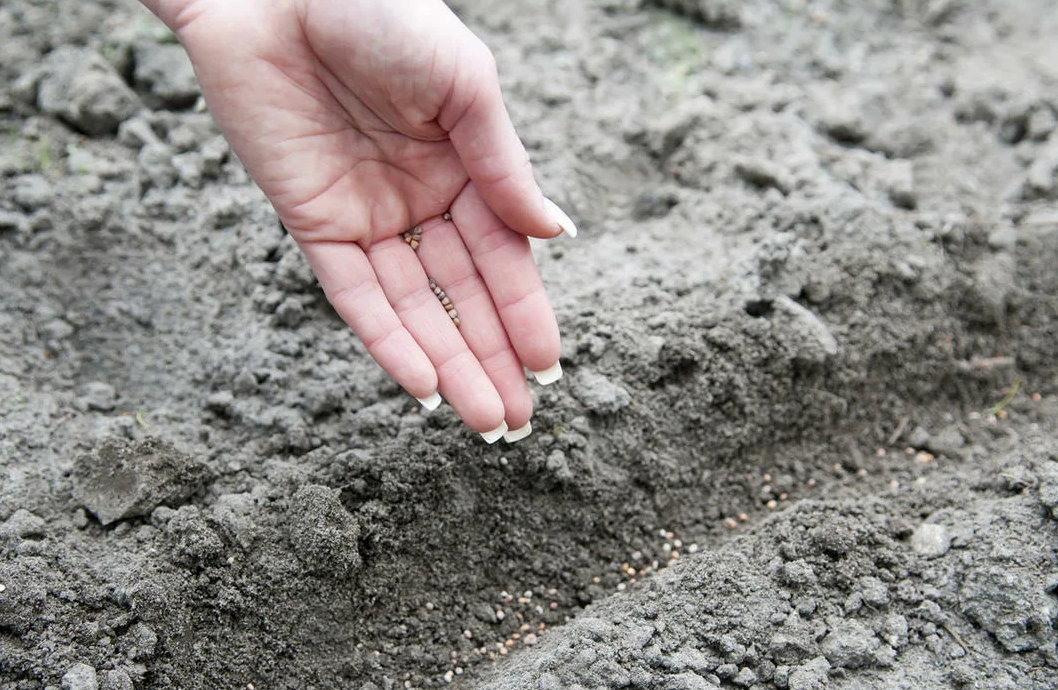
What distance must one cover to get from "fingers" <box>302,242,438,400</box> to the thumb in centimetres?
39

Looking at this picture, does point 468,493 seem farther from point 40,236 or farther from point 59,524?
point 40,236

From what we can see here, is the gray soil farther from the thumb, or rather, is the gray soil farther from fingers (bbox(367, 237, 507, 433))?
the thumb

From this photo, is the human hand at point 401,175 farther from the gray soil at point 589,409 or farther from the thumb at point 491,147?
the gray soil at point 589,409

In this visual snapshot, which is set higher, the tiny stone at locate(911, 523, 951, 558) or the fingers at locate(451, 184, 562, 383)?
the fingers at locate(451, 184, 562, 383)

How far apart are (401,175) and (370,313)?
442 mm

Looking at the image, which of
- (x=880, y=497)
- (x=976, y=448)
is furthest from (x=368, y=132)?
(x=976, y=448)

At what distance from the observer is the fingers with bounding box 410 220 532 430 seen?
92.8 inches

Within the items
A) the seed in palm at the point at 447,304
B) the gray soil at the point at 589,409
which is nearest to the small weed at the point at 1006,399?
the gray soil at the point at 589,409

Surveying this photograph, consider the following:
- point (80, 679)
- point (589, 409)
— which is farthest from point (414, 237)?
point (80, 679)

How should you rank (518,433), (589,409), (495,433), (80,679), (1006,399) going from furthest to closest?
(1006,399) < (589,409) < (518,433) < (495,433) < (80,679)

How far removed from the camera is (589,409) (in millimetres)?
2658

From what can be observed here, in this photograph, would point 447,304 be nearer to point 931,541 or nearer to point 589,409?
point 589,409

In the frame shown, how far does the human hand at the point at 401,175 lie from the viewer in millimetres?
2178

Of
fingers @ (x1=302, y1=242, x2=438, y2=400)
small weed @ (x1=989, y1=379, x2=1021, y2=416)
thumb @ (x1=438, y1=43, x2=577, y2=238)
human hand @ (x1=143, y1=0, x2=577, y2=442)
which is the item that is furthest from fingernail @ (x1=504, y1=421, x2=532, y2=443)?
small weed @ (x1=989, y1=379, x2=1021, y2=416)
